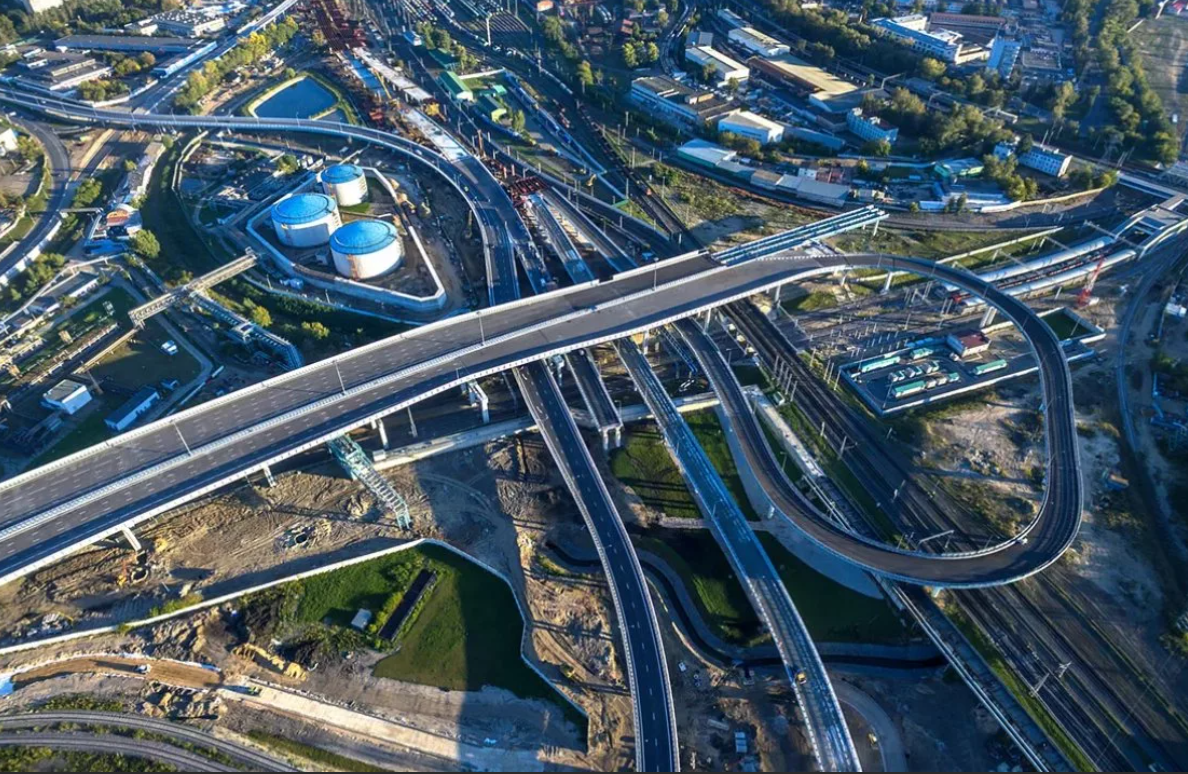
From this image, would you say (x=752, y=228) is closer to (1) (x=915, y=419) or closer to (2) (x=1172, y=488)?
(1) (x=915, y=419)

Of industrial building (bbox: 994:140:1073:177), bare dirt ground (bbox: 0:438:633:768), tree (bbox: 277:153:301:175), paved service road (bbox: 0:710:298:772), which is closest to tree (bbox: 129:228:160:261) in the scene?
tree (bbox: 277:153:301:175)

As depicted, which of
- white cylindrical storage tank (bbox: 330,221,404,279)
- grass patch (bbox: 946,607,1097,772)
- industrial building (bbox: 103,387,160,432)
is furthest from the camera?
white cylindrical storage tank (bbox: 330,221,404,279)

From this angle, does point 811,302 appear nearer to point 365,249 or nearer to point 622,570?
point 622,570

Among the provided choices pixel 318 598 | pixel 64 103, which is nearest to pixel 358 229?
pixel 318 598

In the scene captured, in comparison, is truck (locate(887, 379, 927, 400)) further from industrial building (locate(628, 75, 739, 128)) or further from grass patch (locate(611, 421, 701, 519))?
industrial building (locate(628, 75, 739, 128))

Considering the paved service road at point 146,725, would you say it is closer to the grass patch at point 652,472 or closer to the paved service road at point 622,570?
the paved service road at point 622,570

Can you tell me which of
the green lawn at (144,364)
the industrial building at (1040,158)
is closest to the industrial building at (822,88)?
the industrial building at (1040,158)
